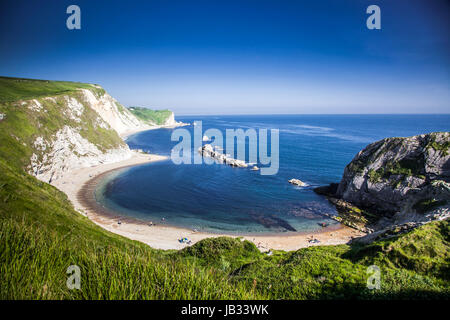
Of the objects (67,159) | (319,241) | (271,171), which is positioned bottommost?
(319,241)

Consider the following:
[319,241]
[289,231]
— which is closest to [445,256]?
[319,241]

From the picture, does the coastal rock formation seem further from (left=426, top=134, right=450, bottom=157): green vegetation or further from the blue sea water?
Answer: (left=426, top=134, right=450, bottom=157): green vegetation

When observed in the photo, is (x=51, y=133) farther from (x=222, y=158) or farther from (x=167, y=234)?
(x=222, y=158)

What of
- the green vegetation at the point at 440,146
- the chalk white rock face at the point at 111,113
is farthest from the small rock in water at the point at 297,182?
the chalk white rock face at the point at 111,113

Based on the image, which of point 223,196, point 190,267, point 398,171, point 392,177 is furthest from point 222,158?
point 190,267

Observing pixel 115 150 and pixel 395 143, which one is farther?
pixel 115 150
